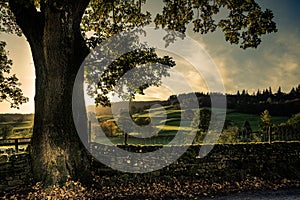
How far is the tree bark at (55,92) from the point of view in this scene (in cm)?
959

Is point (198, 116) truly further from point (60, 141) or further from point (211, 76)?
point (60, 141)

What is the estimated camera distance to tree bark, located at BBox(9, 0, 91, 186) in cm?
959

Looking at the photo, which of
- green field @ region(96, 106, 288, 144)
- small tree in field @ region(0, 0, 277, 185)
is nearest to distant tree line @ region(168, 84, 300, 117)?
green field @ region(96, 106, 288, 144)

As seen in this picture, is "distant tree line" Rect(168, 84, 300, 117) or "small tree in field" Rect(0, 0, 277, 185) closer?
"small tree in field" Rect(0, 0, 277, 185)

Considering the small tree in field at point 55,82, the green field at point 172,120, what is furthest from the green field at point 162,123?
the small tree in field at point 55,82

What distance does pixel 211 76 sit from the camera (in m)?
14.1

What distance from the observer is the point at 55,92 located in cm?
980

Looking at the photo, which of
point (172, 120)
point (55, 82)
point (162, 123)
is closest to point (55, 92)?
point (55, 82)

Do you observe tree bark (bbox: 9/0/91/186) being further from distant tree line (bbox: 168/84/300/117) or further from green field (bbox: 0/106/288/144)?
distant tree line (bbox: 168/84/300/117)

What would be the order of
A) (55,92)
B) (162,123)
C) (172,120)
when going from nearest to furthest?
(55,92) < (162,123) < (172,120)

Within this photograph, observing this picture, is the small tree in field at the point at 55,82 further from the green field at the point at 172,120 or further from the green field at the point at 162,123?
the green field at the point at 172,120

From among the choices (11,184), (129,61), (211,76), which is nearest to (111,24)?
(129,61)

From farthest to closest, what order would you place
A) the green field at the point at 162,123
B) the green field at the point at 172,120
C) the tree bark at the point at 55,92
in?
the green field at the point at 172,120, the green field at the point at 162,123, the tree bark at the point at 55,92

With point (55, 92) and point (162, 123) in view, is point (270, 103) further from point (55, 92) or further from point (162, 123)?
point (55, 92)
